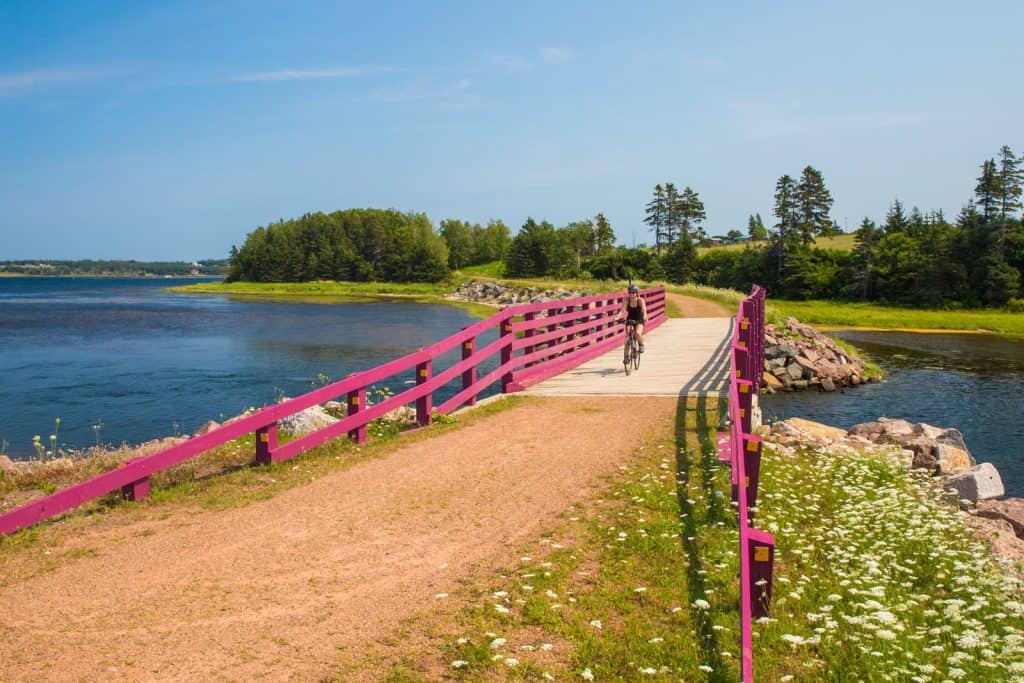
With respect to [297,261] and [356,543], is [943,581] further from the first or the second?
[297,261]

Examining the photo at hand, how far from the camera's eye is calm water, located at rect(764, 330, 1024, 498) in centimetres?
1789

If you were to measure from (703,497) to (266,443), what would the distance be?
→ 500cm

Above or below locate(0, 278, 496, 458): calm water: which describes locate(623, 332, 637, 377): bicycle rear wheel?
above

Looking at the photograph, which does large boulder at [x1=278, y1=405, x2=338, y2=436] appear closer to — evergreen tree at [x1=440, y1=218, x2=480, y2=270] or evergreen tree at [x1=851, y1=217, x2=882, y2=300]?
evergreen tree at [x1=851, y1=217, x2=882, y2=300]

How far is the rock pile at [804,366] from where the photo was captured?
2711cm

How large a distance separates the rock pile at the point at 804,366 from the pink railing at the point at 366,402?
9933 mm

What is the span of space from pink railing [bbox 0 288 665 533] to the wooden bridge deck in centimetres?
46

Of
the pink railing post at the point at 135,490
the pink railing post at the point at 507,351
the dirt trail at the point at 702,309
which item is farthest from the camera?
the dirt trail at the point at 702,309

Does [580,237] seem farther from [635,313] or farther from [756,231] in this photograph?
[635,313]

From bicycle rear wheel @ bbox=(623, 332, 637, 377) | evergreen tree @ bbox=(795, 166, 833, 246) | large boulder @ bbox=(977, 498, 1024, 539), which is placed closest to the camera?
large boulder @ bbox=(977, 498, 1024, 539)

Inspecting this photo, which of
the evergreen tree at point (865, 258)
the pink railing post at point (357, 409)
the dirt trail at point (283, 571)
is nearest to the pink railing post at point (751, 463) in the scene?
the dirt trail at point (283, 571)

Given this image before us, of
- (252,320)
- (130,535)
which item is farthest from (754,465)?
(252,320)

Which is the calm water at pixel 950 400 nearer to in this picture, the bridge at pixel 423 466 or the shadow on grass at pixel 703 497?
the shadow on grass at pixel 703 497

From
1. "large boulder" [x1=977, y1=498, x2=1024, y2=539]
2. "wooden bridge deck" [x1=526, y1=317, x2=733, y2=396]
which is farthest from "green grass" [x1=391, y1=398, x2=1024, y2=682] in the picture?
"wooden bridge deck" [x1=526, y1=317, x2=733, y2=396]
